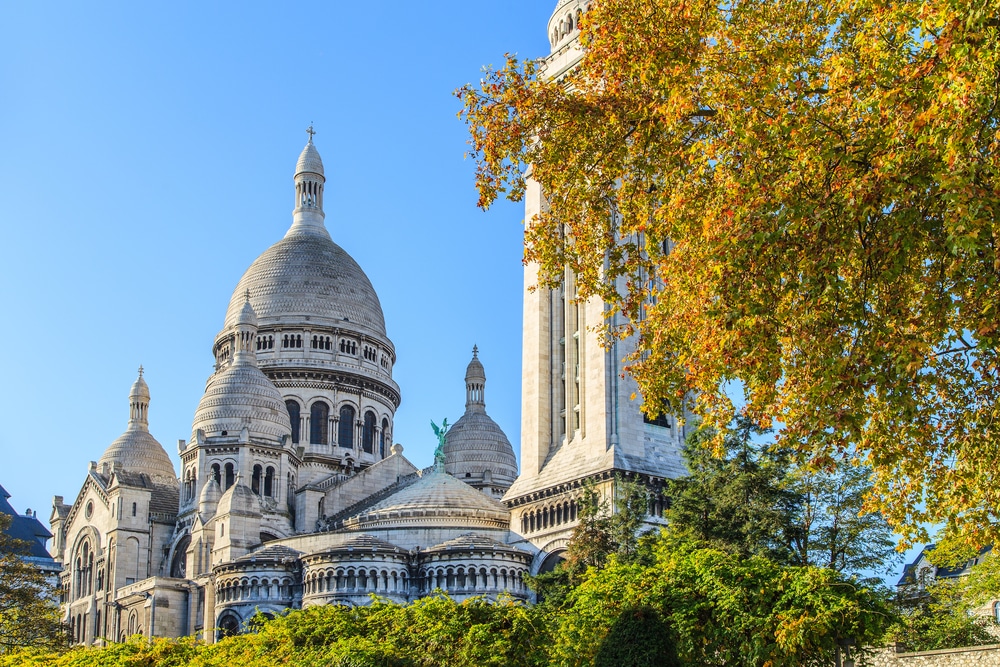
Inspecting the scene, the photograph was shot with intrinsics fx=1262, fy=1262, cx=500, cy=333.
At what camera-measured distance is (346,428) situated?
80.4 meters

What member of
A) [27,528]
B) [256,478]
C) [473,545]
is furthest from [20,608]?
[27,528]

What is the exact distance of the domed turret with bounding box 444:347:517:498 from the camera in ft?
250

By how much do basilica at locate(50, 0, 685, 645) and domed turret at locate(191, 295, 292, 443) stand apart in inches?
4.6

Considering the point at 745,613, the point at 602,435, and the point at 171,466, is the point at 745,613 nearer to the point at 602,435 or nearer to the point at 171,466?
the point at 602,435

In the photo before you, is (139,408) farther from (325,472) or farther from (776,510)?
(776,510)

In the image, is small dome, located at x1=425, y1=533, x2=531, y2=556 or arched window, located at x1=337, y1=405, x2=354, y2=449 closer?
small dome, located at x1=425, y1=533, x2=531, y2=556

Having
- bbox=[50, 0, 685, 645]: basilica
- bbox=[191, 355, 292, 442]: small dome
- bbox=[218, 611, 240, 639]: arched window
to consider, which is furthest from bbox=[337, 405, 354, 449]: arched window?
bbox=[218, 611, 240, 639]: arched window

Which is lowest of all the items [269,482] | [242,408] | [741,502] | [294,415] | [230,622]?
[230,622]

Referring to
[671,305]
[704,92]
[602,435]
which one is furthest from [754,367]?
[602,435]

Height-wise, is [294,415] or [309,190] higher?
[309,190]

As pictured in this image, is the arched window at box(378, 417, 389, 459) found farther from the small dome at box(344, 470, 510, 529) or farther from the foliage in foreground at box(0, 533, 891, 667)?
the foliage in foreground at box(0, 533, 891, 667)

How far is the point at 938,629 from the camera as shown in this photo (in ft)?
123

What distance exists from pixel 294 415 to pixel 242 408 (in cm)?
886

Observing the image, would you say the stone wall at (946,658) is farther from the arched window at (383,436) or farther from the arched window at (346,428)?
the arched window at (383,436)
